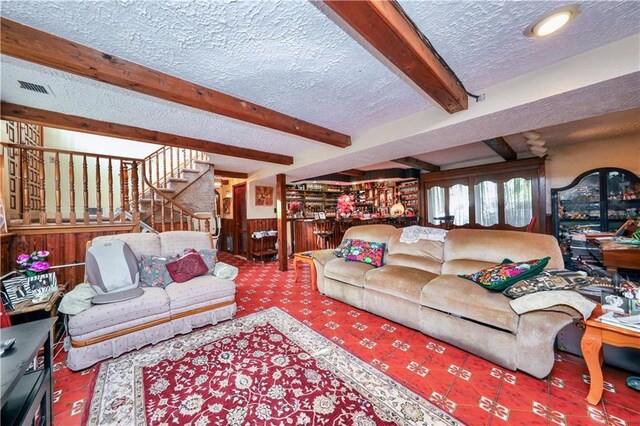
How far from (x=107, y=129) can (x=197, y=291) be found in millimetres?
2282

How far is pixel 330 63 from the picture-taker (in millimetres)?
1795

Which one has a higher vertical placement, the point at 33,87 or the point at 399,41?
the point at 33,87

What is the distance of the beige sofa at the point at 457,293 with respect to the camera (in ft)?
5.64

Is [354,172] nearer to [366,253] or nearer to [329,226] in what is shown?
[329,226]

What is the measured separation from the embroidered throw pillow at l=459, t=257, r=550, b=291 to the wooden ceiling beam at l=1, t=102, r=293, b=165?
3.78m

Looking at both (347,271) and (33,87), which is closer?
(33,87)

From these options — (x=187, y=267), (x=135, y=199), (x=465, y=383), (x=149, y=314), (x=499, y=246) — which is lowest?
(x=465, y=383)

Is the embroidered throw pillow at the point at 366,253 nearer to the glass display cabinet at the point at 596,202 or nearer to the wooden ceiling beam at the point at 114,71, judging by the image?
the wooden ceiling beam at the point at 114,71

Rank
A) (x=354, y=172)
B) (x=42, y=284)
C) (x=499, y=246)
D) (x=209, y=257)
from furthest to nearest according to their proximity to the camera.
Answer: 1. (x=354, y=172)
2. (x=209, y=257)
3. (x=499, y=246)
4. (x=42, y=284)

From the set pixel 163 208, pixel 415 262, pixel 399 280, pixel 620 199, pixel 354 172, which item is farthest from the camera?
pixel 354 172

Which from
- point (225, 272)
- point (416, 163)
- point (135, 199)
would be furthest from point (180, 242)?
point (416, 163)

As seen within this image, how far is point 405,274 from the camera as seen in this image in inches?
102

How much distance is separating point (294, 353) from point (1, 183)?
11.9ft

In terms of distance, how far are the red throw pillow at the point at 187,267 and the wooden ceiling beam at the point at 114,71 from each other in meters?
1.76
